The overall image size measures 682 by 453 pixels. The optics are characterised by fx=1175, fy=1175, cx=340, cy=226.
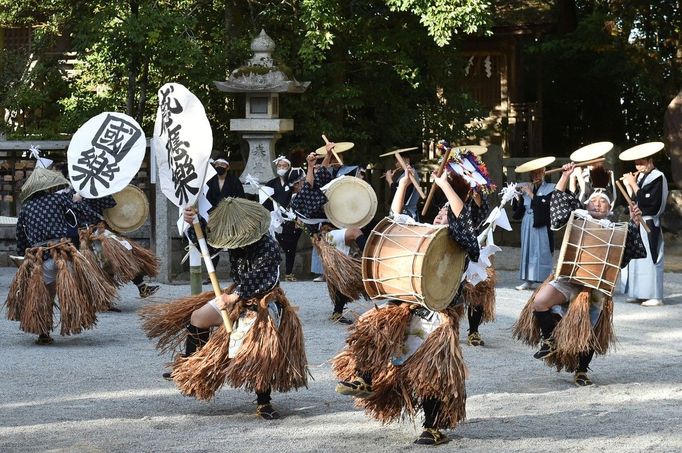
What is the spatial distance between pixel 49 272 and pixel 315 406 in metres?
3.40

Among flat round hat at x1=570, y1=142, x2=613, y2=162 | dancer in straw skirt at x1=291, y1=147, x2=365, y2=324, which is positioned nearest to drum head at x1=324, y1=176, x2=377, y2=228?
dancer in straw skirt at x1=291, y1=147, x2=365, y2=324

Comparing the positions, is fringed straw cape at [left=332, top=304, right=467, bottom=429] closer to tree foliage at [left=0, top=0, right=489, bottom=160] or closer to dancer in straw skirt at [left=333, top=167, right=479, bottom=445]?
dancer in straw skirt at [left=333, top=167, right=479, bottom=445]

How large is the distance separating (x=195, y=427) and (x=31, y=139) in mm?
11018

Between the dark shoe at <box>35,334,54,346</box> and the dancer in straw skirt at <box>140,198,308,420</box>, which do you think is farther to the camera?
the dark shoe at <box>35,334,54,346</box>

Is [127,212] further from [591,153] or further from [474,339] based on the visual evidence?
[591,153]

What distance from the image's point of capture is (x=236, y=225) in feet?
23.0

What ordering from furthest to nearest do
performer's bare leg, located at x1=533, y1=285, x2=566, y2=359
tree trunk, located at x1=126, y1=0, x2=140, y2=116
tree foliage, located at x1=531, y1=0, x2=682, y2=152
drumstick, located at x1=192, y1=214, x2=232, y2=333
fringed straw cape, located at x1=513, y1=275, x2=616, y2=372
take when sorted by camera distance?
tree foliage, located at x1=531, y1=0, x2=682, y2=152
tree trunk, located at x1=126, y1=0, x2=140, y2=116
performer's bare leg, located at x1=533, y1=285, x2=566, y2=359
fringed straw cape, located at x1=513, y1=275, x2=616, y2=372
drumstick, located at x1=192, y1=214, x2=232, y2=333

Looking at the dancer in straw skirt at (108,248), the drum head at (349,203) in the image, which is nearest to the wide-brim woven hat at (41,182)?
the dancer in straw skirt at (108,248)

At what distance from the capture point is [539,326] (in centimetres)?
836

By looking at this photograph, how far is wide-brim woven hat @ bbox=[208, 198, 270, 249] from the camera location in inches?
275

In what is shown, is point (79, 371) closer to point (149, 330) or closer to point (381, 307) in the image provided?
point (149, 330)

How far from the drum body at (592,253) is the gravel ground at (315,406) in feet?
2.49

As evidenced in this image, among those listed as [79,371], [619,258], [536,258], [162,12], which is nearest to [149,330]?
[79,371]

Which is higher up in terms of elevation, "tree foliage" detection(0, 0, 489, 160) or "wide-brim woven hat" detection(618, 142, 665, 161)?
"tree foliage" detection(0, 0, 489, 160)
